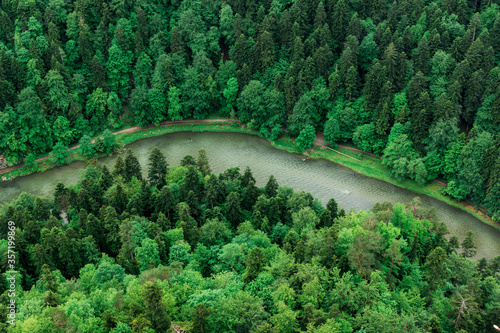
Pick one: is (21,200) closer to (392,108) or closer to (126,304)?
(126,304)

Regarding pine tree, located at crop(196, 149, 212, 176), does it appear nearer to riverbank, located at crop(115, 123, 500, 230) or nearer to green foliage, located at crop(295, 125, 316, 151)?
riverbank, located at crop(115, 123, 500, 230)

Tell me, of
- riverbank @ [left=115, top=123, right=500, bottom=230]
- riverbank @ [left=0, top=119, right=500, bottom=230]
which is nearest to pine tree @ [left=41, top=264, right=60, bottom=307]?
riverbank @ [left=0, top=119, right=500, bottom=230]

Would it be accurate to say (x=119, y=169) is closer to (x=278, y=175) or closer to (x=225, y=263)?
(x=225, y=263)

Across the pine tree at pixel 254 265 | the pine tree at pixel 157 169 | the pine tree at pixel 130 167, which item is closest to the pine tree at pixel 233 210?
the pine tree at pixel 157 169

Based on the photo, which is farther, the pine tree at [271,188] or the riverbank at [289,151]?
the riverbank at [289,151]

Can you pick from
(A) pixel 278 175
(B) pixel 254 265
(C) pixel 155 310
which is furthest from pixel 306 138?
(C) pixel 155 310

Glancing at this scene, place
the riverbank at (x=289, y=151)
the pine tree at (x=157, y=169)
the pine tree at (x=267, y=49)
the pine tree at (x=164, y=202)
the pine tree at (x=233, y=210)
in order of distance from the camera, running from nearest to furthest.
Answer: the pine tree at (x=164, y=202)
the pine tree at (x=233, y=210)
the pine tree at (x=157, y=169)
the riverbank at (x=289, y=151)
the pine tree at (x=267, y=49)

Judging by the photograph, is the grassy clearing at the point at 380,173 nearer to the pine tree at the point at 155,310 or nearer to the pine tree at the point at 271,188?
the pine tree at the point at 271,188

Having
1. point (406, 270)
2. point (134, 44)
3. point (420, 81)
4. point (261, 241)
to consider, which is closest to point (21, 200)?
point (261, 241)

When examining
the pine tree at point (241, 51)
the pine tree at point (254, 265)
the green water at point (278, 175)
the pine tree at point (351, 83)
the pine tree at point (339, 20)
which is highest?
the pine tree at point (339, 20)
